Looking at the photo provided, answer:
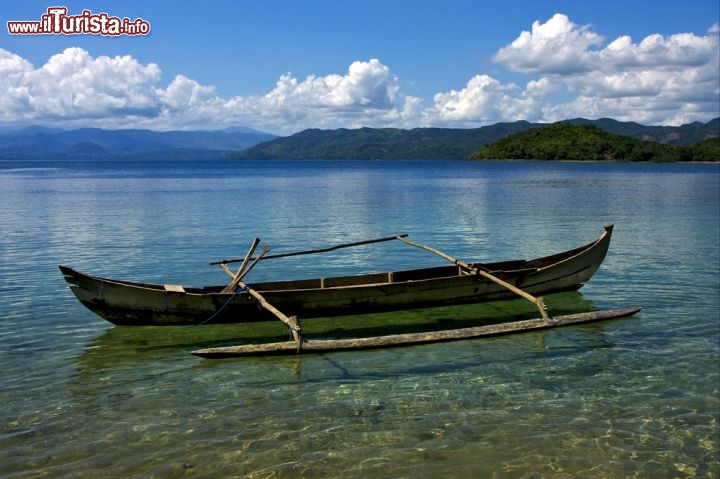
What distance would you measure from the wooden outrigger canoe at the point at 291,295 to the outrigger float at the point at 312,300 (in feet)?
0.06

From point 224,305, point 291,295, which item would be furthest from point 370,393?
point 224,305

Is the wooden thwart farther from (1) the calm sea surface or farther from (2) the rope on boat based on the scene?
(2) the rope on boat

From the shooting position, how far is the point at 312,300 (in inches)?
534

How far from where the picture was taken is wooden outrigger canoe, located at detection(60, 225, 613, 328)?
12633 mm

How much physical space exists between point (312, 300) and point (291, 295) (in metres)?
0.49

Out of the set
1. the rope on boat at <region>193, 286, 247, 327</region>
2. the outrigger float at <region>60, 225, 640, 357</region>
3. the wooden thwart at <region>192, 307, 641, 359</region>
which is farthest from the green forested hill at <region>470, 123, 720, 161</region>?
the rope on boat at <region>193, 286, 247, 327</region>

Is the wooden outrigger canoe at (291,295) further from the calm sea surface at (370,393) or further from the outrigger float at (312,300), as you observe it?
the calm sea surface at (370,393)

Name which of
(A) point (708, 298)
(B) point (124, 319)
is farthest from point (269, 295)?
(A) point (708, 298)

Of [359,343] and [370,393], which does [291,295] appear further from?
[370,393]

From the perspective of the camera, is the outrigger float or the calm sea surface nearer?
the calm sea surface

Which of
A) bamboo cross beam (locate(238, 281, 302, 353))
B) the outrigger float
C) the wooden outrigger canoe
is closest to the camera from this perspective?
bamboo cross beam (locate(238, 281, 302, 353))

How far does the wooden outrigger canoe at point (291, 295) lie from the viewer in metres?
12.6

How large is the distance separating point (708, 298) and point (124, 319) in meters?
15.5

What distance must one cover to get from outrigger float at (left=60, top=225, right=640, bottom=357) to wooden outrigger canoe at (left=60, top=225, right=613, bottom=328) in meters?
0.02
